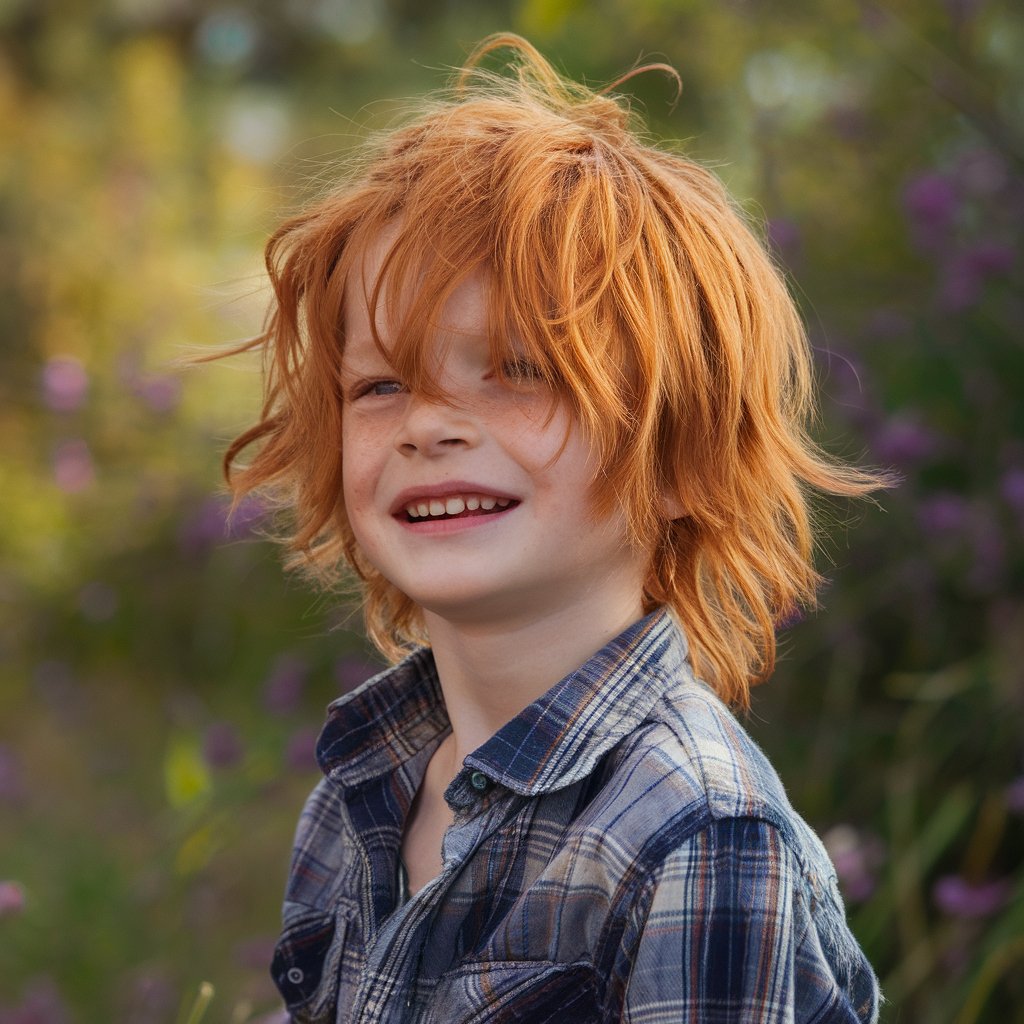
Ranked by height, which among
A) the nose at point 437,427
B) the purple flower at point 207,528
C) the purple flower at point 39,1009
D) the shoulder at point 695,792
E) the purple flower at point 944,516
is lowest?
the purple flower at point 39,1009

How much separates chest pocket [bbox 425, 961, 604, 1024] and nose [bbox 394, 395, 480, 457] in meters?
0.41

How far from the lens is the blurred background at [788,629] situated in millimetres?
2006

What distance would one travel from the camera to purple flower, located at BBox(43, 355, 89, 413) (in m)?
3.13

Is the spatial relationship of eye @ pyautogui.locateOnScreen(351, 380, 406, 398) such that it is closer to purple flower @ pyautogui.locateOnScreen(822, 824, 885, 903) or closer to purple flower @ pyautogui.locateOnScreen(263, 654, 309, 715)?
purple flower @ pyautogui.locateOnScreen(822, 824, 885, 903)

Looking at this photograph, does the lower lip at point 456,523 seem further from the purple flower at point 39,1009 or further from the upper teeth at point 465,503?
the purple flower at point 39,1009

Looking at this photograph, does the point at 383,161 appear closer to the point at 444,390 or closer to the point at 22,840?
the point at 444,390

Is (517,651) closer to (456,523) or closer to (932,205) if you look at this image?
(456,523)

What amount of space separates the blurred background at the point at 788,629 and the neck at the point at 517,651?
0.47 meters

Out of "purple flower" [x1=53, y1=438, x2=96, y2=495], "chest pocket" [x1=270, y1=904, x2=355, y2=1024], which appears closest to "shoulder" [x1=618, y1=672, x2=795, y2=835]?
"chest pocket" [x1=270, y1=904, x2=355, y2=1024]

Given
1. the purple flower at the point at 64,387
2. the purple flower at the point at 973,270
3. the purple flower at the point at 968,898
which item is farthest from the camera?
the purple flower at the point at 64,387

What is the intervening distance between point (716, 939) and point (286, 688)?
1.78 metres

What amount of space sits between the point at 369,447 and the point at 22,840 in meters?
2.03

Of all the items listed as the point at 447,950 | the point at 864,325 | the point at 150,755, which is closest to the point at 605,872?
the point at 447,950

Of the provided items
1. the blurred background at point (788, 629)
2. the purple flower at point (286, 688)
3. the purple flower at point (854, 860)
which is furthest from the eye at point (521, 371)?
the purple flower at point (286, 688)
